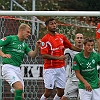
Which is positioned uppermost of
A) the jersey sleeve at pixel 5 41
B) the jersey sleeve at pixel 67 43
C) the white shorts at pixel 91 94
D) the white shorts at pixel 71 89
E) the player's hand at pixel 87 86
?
the jersey sleeve at pixel 5 41

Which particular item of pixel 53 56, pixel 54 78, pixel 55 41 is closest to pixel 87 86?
pixel 53 56

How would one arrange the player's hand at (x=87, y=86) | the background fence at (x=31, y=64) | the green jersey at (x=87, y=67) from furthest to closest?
the background fence at (x=31, y=64), the green jersey at (x=87, y=67), the player's hand at (x=87, y=86)

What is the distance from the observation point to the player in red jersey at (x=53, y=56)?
31.5 ft

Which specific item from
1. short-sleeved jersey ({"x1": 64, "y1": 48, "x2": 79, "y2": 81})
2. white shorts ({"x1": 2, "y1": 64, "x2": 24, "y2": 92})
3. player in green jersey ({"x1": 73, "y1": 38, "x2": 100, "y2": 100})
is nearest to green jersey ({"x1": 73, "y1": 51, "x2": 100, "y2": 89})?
player in green jersey ({"x1": 73, "y1": 38, "x2": 100, "y2": 100})

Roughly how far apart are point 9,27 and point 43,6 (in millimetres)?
8672

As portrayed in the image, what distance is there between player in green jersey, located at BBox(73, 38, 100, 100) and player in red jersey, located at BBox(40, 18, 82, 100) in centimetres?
71

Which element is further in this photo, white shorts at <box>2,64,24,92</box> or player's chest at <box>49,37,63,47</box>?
player's chest at <box>49,37,63,47</box>

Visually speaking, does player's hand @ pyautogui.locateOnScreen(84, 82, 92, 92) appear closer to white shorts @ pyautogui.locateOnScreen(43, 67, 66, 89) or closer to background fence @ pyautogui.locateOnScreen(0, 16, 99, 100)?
white shorts @ pyautogui.locateOnScreen(43, 67, 66, 89)

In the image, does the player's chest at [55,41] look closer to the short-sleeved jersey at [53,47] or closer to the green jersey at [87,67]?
the short-sleeved jersey at [53,47]

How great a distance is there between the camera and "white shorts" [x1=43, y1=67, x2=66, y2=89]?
9711 mm

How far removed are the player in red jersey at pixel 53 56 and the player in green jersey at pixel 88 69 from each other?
2.32 ft

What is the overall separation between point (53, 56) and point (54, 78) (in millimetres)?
511

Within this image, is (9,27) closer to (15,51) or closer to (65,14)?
(15,51)

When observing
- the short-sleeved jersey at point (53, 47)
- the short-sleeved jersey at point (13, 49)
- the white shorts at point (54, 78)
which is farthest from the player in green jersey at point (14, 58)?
the white shorts at point (54, 78)
